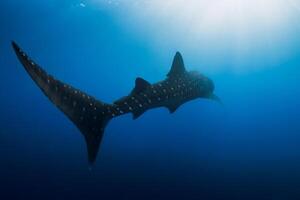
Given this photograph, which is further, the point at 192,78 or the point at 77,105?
the point at 192,78

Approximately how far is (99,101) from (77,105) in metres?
0.56

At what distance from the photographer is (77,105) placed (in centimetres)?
445

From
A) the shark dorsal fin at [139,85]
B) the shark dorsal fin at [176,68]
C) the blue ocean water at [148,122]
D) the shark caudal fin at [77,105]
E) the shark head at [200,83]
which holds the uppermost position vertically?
the blue ocean water at [148,122]

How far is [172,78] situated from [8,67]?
5147 centimetres

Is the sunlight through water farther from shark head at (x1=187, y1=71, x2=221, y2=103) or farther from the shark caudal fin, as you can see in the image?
the shark caudal fin

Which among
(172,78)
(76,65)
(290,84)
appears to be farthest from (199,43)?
(172,78)

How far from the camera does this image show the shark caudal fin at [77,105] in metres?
3.54

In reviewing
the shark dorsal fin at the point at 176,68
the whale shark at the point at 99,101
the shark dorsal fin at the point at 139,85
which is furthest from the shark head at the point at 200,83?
the shark dorsal fin at the point at 139,85

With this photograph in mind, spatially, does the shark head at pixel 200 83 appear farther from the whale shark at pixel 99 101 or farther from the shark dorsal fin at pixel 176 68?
the shark dorsal fin at pixel 176 68

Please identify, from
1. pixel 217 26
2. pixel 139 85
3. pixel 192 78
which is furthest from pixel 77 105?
pixel 217 26

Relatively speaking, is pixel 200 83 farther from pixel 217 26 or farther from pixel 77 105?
pixel 217 26

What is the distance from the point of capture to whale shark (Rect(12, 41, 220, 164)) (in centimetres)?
370

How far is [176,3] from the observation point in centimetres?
2997

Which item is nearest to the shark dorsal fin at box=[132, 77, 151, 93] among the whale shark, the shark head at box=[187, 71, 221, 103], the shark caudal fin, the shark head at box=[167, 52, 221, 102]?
the whale shark
